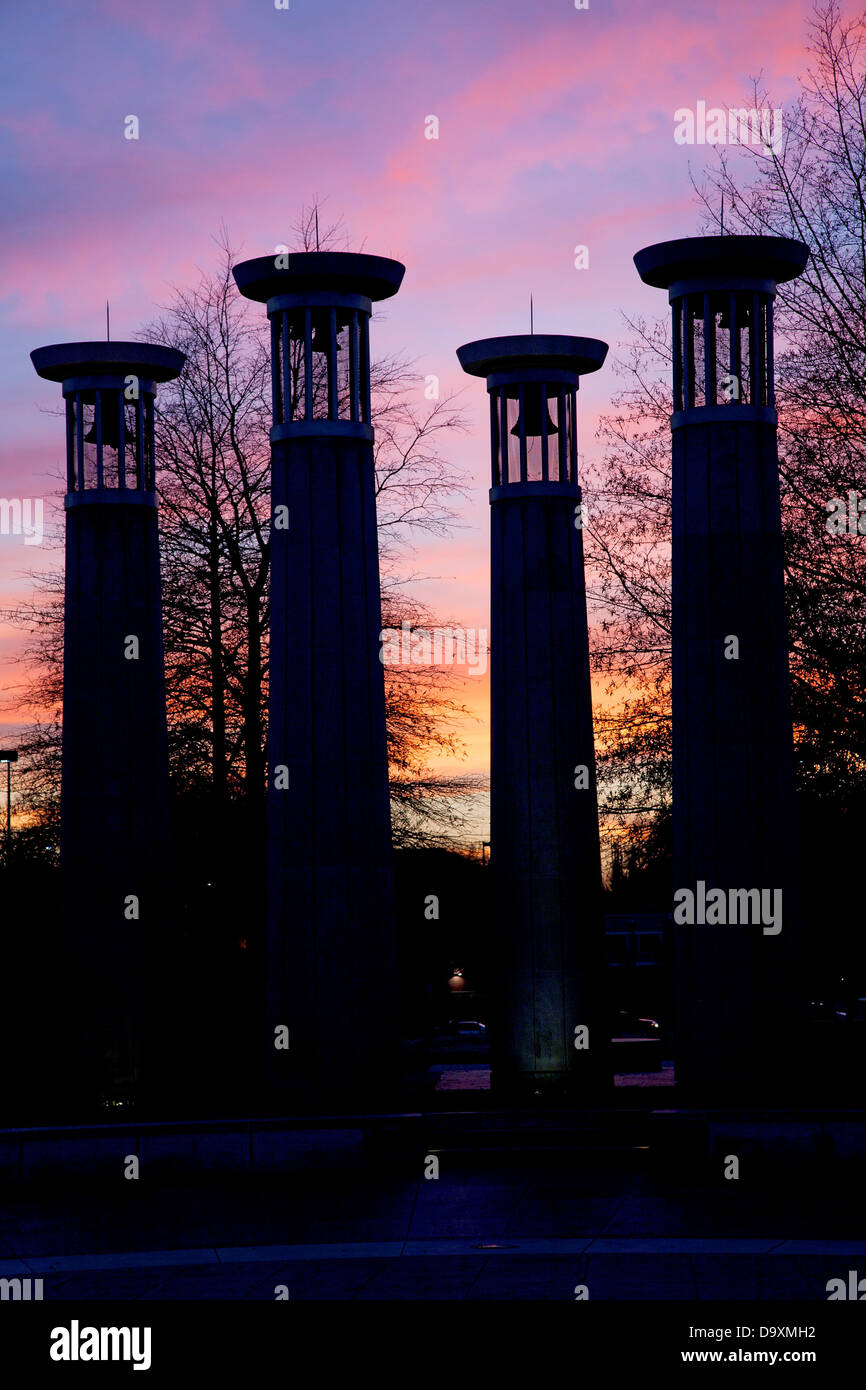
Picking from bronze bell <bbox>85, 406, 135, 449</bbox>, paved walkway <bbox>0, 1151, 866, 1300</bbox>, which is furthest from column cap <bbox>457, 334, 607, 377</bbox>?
paved walkway <bbox>0, 1151, 866, 1300</bbox>

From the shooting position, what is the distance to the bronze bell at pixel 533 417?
82.3ft

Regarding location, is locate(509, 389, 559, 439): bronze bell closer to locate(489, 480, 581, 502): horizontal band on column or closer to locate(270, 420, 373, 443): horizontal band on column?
locate(489, 480, 581, 502): horizontal band on column

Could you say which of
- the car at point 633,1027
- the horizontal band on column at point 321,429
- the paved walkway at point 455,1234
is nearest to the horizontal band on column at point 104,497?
the horizontal band on column at point 321,429

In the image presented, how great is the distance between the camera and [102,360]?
78.7 feet

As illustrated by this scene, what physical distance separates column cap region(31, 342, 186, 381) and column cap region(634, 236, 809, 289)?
6801mm

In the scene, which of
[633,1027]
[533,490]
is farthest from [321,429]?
[633,1027]

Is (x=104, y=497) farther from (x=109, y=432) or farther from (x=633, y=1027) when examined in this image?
(x=633, y=1027)

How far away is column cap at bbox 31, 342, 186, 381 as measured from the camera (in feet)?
78.7

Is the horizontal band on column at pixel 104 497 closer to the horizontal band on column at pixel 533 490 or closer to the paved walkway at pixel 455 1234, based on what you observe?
the horizontal band on column at pixel 533 490

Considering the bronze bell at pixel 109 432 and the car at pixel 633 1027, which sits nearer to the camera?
the bronze bell at pixel 109 432

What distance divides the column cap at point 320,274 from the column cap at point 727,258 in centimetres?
301

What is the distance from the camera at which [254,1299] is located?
42.0ft

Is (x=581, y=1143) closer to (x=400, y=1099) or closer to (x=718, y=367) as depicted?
(x=400, y=1099)

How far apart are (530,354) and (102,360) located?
18.4 feet
